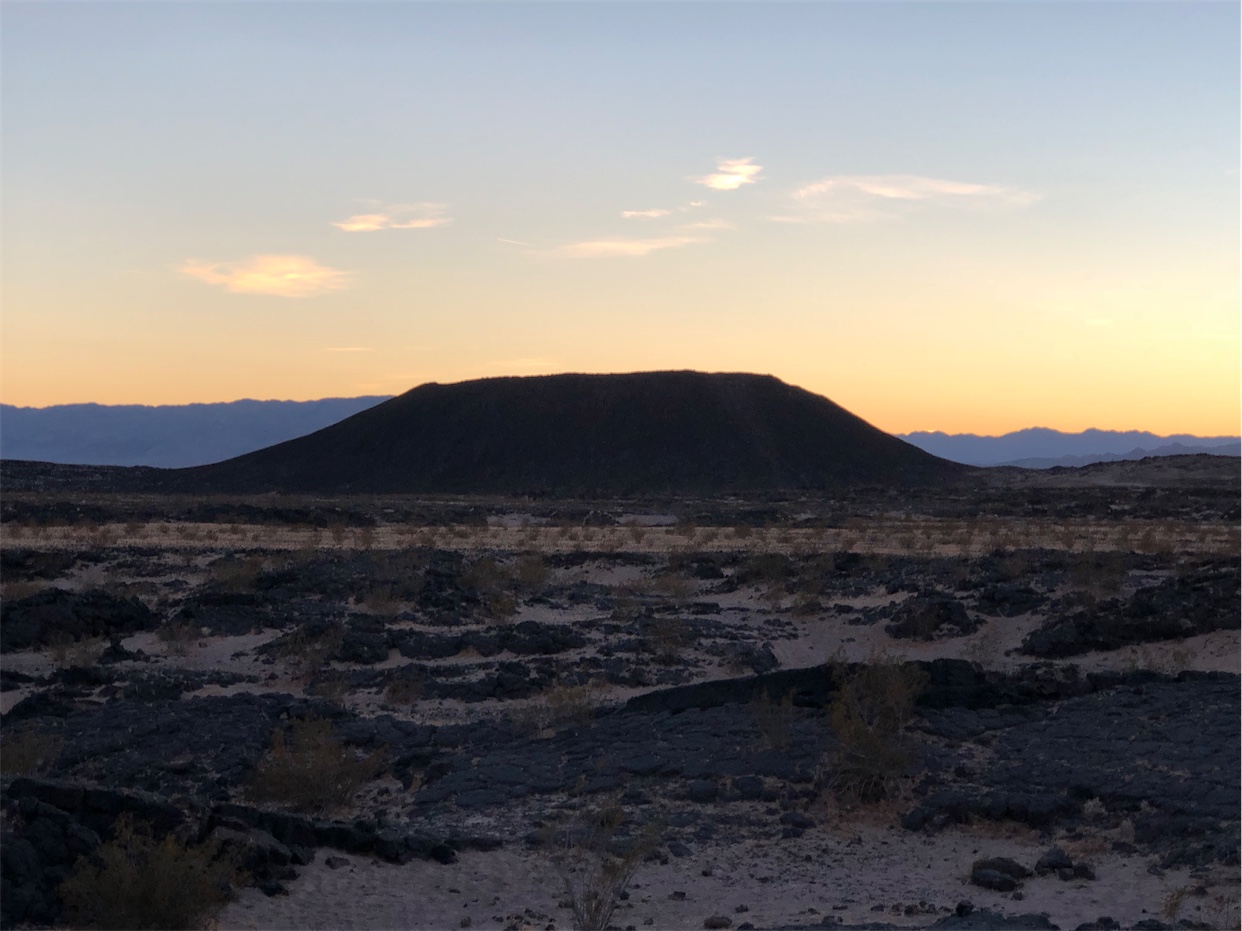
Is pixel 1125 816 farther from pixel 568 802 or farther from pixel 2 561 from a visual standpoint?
pixel 2 561

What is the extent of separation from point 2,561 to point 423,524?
1977cm

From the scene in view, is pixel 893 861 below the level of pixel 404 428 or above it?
below

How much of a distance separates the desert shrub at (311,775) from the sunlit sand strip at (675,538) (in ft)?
62.4

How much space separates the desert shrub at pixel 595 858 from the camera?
786cm

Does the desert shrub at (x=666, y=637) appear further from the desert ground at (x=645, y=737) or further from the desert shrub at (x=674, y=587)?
the desert shrub at (x=674, y=587)

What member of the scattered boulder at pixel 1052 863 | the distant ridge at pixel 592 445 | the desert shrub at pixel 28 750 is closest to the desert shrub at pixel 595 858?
the scattered boulder at pixel 1052 863

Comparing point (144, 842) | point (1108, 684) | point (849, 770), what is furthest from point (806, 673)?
point (144, 842)

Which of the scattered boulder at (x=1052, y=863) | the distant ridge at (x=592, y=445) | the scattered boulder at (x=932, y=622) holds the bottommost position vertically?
the scattered boulder at (x=1052, y=863)

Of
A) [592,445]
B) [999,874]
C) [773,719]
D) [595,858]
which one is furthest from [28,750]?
[592,445]

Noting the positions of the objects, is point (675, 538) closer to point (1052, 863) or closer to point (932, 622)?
point (932, 622)

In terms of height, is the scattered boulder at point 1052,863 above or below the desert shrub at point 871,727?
below

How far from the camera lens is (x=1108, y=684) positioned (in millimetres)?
14859

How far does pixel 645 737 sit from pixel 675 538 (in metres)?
24.1

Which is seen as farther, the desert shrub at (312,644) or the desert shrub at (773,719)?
the desert shrub at (312,644)
